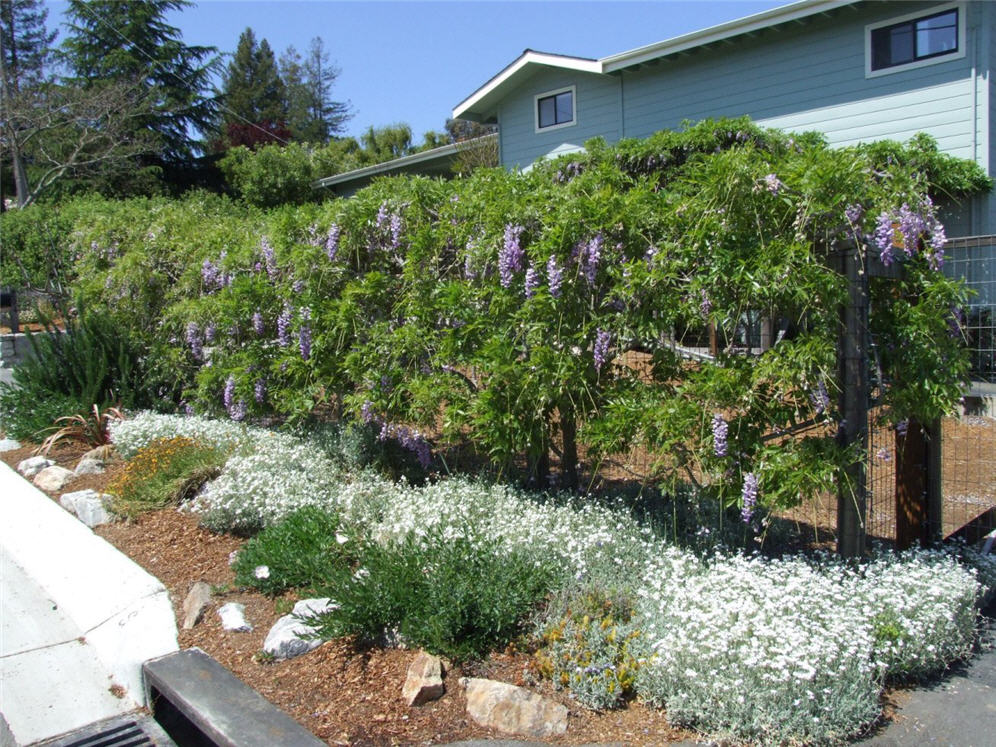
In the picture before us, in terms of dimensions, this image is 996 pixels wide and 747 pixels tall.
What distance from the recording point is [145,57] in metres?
29.0

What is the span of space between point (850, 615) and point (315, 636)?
2.34 meters

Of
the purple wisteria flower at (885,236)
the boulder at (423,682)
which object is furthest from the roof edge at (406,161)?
the boulder at (423,682)

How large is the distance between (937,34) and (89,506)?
454 inches

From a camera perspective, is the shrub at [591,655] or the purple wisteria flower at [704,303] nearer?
the shrub at [591,655]

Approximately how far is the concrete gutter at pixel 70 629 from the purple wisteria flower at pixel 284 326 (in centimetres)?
189

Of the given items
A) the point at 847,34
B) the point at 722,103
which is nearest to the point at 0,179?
the point at 722,103

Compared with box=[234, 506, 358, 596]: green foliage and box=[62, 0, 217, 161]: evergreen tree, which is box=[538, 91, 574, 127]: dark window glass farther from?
box=[62, 0, 217, 161]: evergreen tree

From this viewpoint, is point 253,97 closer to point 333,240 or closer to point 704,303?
point 333,240

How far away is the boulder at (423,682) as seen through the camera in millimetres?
3348

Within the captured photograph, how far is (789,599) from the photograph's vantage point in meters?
3.45

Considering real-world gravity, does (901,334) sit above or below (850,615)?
above

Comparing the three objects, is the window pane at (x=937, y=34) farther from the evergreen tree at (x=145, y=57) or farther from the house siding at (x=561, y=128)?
the evergreen tree at (x=145, y=57)

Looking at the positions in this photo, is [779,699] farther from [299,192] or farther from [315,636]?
[299,192]

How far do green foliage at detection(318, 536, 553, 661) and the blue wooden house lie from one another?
27.2ft
